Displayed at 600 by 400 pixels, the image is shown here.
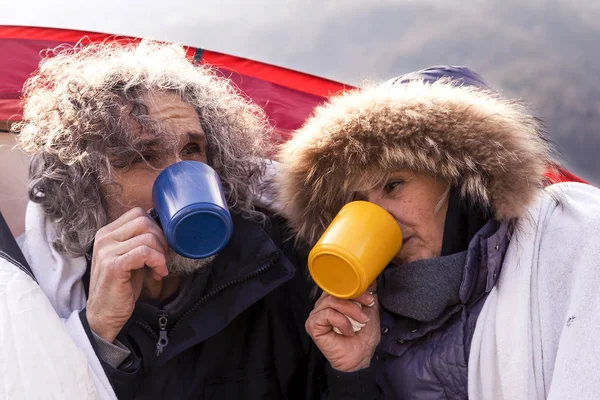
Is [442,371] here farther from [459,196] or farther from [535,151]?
[535,151]

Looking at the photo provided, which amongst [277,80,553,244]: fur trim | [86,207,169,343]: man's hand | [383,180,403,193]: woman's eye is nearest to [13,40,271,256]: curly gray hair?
[86,207,169,343]: man's hand

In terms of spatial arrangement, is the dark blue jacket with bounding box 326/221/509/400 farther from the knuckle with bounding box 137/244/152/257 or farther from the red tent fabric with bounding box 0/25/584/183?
the red tent fabric with bounding box 0/25/584/183

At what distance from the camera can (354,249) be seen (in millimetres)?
1350

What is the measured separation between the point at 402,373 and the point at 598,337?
504 mm

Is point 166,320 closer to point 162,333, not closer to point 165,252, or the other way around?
point 162,333

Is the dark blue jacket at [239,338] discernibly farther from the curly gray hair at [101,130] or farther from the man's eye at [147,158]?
the man's eye at [147,158]

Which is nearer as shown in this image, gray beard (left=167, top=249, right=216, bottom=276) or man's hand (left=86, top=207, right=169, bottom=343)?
man's hand (left=86, top=207, right=169, bottom=343)

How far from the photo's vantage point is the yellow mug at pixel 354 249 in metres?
1.35

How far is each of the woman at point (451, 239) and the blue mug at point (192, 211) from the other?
12.3 inches

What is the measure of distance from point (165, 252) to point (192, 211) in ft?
0.58

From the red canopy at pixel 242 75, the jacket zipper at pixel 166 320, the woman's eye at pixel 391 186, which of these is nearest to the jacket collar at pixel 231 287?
the jacket zipper at pixel 166 320

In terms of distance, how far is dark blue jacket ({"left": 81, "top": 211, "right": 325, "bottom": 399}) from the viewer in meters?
1.68

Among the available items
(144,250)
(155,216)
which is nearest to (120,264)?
(144,250)

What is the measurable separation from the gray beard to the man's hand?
0.18m
